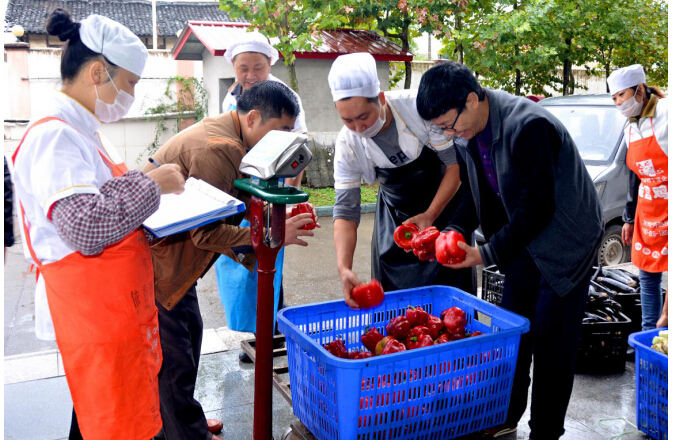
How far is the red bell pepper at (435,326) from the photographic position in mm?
3008

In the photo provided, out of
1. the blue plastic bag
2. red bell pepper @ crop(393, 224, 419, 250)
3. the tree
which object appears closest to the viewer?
red bell pepper @ crop(393, 224, 419, 250)

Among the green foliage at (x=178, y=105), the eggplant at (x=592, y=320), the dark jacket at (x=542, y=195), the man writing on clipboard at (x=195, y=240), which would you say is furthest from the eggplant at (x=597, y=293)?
the green foliage at (x=178, y=105)

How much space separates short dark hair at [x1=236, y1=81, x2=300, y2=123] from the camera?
2824 mm

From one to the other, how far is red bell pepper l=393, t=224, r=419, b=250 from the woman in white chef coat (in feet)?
4.82

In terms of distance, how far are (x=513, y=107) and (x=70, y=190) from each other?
177 cm

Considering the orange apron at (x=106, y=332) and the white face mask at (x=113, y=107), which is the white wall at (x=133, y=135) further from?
the orange apron at (x=106, y=332)

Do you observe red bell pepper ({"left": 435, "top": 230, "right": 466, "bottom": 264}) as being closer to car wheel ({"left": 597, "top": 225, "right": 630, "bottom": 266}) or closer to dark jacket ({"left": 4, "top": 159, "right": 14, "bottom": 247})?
dark jacket ({"left": 4, "top": 159, "right": 14, "bottom": 247})

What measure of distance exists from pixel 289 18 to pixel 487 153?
893cm

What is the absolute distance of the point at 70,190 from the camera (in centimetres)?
188

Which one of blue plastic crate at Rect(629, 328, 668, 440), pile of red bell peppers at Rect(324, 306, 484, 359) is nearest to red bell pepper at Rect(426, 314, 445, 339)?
pile of red bell peppers at Rect(324, 306, 484, 359)

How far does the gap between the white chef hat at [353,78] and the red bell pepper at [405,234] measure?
0.71 metres

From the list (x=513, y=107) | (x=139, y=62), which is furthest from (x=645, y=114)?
(x=139, y=62)

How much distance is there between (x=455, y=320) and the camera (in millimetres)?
3061

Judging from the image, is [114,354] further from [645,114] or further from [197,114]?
[197,114]
